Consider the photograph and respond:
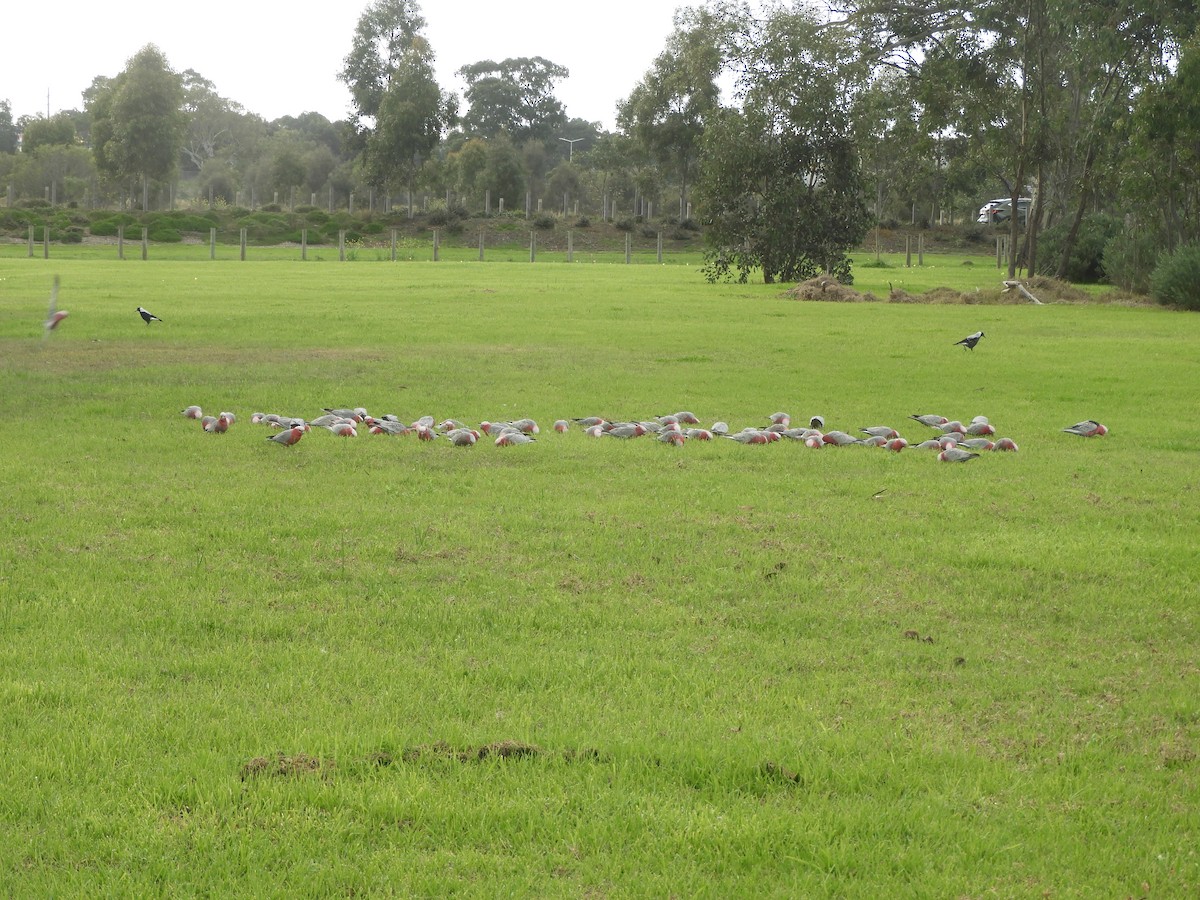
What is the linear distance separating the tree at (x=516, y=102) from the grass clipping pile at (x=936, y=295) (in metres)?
75.3

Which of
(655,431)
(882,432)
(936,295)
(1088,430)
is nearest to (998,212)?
(936,295)

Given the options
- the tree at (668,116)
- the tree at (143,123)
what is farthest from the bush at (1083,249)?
the tree at (143,123)

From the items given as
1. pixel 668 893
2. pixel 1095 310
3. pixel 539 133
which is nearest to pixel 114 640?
pixel 668 893

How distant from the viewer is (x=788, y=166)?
38875 mm

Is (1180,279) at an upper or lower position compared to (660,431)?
upper

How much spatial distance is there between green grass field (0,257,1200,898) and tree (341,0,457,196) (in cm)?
6614

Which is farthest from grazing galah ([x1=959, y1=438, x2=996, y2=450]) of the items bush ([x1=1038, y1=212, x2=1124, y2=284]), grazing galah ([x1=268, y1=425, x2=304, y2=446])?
bush ([x1=1038, y1=212, x2=1124, y2=284])

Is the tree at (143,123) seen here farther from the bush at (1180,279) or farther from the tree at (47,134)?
the bush at (1180,279)

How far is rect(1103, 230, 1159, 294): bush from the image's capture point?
3481cm

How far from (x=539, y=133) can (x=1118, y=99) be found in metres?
74.9

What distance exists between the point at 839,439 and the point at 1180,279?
2332cm

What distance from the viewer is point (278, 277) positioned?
39.0 metres

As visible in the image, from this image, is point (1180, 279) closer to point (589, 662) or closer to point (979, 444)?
point (979, 444)

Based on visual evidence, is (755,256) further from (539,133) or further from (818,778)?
(539,133)
